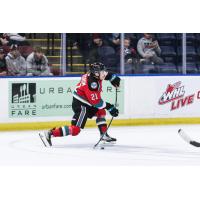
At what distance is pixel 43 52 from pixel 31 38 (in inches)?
12.4

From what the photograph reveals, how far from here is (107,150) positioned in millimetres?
7402

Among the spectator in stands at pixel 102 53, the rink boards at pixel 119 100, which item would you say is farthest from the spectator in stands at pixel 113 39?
the rink boards at pixel 119 100

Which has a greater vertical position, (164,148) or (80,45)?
(80,45)

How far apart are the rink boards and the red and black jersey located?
6.10ft

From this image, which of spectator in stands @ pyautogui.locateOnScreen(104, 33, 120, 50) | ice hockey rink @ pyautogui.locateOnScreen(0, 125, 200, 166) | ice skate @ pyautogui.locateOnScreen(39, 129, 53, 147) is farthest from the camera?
spectator in stands @ pyautogui.locateOnScreen(104, 33, 120, 50)

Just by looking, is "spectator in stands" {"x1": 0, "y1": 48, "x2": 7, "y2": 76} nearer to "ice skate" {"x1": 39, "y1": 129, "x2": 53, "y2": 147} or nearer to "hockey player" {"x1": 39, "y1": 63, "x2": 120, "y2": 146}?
"ice skate" {"x1": 39, "y1": 129, "x2": 53, "y2": 147}

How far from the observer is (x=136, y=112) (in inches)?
382

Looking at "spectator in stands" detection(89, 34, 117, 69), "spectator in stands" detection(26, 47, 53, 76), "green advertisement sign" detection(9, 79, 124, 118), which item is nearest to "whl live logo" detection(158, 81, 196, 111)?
"spectator in stands" detection(89, 34, 117, 69)

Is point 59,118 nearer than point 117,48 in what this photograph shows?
Yes

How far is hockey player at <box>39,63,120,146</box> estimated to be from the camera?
726 centimetres

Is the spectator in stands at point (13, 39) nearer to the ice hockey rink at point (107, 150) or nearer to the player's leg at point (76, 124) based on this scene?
the ice hockey rink at point (107, 150)

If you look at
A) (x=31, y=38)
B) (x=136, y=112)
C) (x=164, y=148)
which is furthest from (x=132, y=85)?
(x=164, y=148)

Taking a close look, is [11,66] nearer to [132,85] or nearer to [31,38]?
[31,38]

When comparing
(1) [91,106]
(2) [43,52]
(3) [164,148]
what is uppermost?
(2) [43,52]
